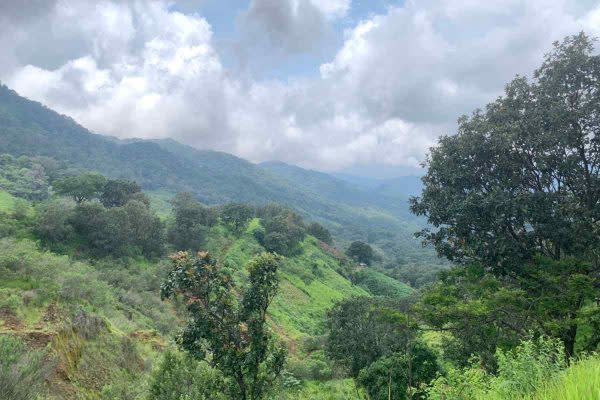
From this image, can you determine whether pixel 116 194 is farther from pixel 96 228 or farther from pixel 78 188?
pixel 96 228

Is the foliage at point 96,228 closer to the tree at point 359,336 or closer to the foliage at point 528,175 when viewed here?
the tree at point 359,336

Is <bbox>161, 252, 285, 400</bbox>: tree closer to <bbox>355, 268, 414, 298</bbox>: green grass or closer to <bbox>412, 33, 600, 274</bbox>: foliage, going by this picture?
<bbox>412, 33, 600, 274</bbox>: foliage

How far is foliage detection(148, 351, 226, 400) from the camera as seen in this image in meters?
13.1

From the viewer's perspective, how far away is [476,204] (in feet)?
47.1

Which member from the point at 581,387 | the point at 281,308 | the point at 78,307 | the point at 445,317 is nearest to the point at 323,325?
the point at 281,308

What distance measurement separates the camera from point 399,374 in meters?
21.5

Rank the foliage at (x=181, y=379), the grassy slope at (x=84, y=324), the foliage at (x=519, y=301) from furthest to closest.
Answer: the grassy slope at (x=84, y=324) → the foliage at (x=181, y=379) → the foliage at (x=519, y=301)

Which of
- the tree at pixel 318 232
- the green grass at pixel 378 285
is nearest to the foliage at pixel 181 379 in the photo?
the green grass at pixel 378 285

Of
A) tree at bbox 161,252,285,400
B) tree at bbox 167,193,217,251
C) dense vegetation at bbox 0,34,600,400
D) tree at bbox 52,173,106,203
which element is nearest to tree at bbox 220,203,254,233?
tree at bbox 167,193,217,251

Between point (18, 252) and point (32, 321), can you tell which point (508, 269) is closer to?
point (32, 321)

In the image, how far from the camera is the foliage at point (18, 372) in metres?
11.2

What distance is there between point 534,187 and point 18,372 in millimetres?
18933

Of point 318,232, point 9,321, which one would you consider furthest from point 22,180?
point 9,321

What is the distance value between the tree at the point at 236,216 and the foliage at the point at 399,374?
63.1m
